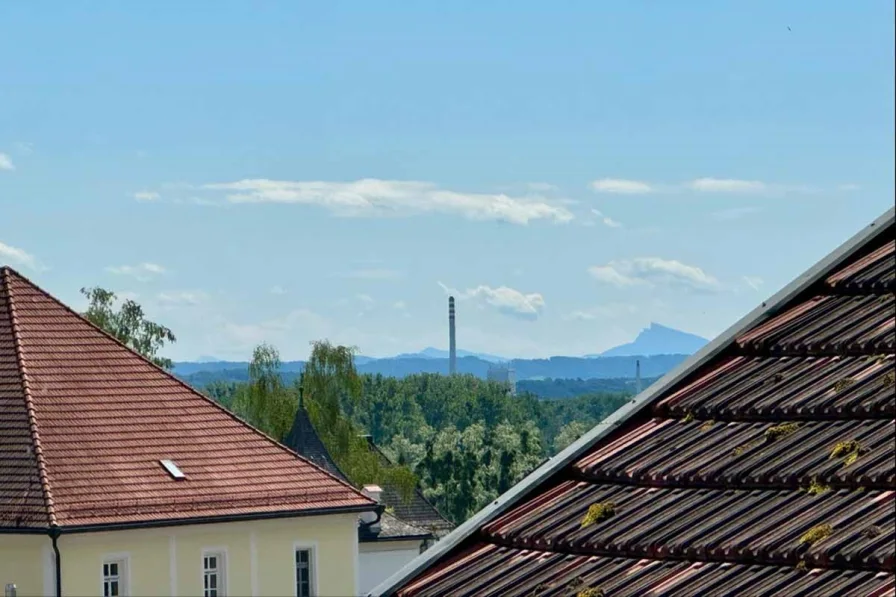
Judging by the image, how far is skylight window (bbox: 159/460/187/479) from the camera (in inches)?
1607

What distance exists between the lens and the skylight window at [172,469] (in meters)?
40.8

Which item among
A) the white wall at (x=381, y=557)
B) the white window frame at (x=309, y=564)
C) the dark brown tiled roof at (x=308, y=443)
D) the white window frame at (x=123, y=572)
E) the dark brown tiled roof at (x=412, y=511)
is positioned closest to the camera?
the white window frame at (x=123, y=572)

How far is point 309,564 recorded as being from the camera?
138 ft

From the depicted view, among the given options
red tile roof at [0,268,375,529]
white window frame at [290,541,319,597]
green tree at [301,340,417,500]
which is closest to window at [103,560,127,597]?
red tile roof at [0,268,375,529]

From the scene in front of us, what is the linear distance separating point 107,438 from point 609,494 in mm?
34568

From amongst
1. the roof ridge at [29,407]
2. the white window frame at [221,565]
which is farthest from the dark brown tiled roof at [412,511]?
the white window frame at [221,565]

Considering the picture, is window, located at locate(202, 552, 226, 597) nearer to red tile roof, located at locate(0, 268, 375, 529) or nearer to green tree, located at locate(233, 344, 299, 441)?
red tile roof, located at locate(0, 268, 375, 529)

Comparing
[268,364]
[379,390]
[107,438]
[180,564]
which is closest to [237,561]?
[180,564]

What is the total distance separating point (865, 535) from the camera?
648 cm

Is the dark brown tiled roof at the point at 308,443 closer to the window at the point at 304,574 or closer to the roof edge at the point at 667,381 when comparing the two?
the window at the point at 304,574

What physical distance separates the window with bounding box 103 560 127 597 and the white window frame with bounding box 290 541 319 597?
13.9ft

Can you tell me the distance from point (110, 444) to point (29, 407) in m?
1.87

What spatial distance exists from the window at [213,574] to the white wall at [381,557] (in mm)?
17505

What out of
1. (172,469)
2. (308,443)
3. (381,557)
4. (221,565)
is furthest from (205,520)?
(308,443)
